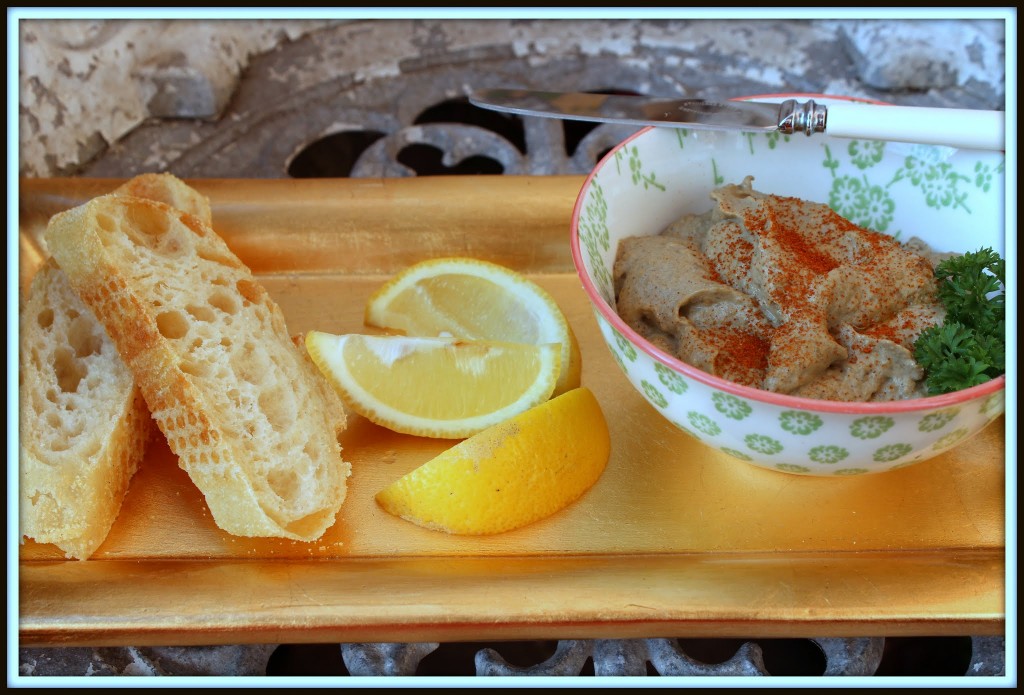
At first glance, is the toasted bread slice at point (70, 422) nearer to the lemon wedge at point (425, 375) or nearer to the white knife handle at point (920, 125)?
the lemon wedge at point (425, 375)

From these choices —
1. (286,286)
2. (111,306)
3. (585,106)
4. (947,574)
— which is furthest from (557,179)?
(947,574)

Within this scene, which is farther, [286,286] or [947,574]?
[286,286]

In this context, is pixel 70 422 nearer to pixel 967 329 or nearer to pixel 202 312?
pixel 202 312

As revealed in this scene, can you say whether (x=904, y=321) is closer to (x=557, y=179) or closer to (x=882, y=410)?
(x=882, y=410)

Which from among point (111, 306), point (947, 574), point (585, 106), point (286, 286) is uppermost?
point (585, 106)

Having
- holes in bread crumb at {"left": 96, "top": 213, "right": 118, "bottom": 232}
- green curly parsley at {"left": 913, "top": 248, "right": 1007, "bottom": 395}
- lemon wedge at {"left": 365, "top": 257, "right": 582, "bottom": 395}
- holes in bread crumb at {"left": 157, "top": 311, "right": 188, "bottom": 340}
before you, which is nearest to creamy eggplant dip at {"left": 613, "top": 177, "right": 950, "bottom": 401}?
green curly parsley at {"left": 913, "top": 248, "right": 1007, "bottom": 395}

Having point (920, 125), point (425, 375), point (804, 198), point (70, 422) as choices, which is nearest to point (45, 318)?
point (70, 422)
